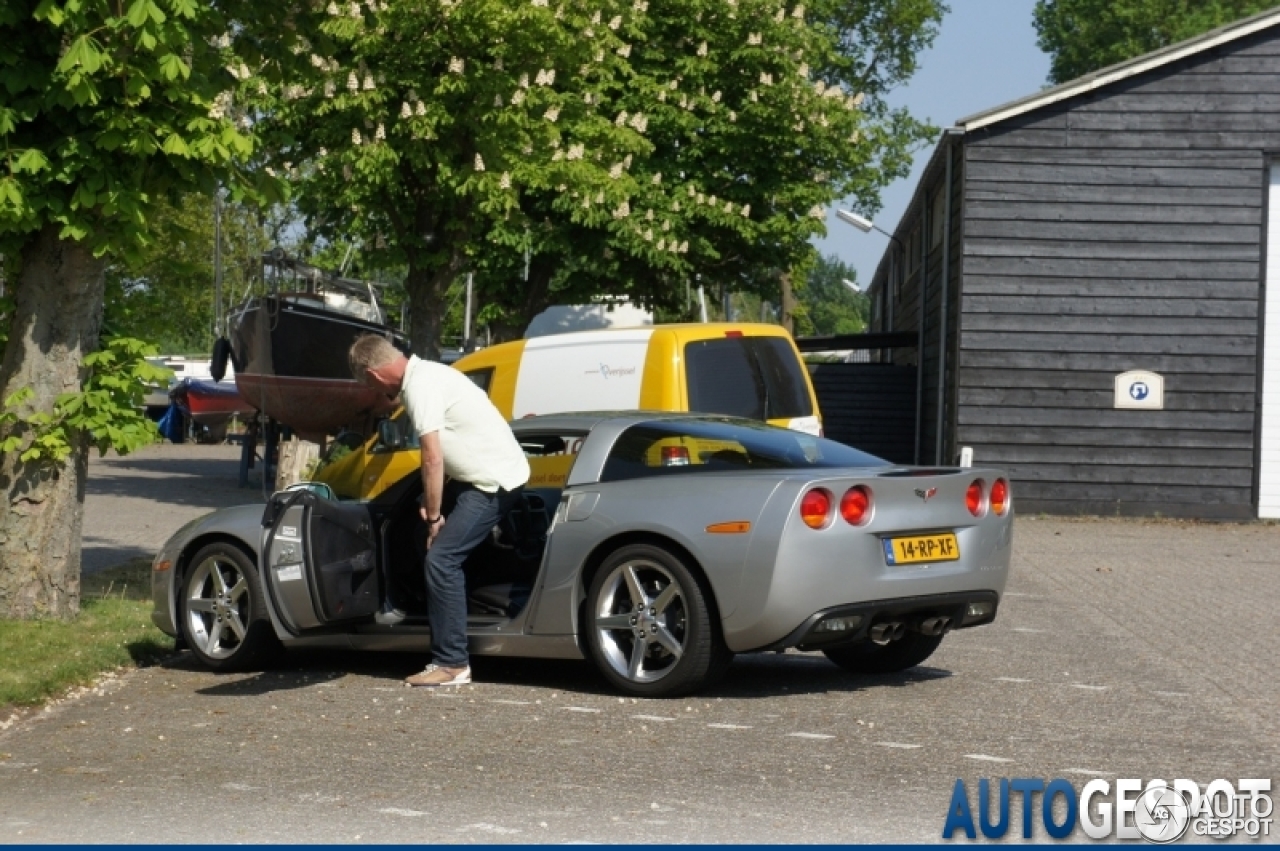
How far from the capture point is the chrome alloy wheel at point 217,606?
1015 centimetres

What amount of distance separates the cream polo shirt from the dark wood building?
17203mm

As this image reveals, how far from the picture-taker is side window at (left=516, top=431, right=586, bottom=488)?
33.7 feet

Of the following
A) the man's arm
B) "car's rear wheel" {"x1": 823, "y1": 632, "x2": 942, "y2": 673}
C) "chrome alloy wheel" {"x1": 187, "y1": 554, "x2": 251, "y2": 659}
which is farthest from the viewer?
"chrome alloy wheel" {"x1": 187, "y1": 554, "x2": 251, "y2": 659}

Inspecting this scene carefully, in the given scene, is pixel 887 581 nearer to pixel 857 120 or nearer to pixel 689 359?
pixel 689 359

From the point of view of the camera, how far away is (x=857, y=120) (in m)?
33.1

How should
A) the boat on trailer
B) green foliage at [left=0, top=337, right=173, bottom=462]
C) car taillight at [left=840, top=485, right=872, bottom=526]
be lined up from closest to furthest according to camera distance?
car taillight at [left=840, top=485, right=872, bottom=526], green foliage at [left=0, top=337, right=173, bottom=462], the boat on trailer

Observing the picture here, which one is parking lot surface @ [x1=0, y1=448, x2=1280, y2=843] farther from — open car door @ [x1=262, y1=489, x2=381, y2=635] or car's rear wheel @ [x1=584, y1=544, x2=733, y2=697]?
open car door @ [x1=262, y1=489, x2=381, y2=635]

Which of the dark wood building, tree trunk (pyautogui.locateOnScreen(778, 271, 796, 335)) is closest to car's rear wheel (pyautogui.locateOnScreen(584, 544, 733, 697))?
the dark wood building

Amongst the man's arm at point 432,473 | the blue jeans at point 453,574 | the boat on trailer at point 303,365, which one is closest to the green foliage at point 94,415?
the man's arm at point 432,473

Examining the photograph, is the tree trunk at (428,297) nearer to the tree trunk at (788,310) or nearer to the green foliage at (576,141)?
the green foliage at (576,141)

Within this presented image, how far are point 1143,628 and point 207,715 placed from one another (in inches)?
255

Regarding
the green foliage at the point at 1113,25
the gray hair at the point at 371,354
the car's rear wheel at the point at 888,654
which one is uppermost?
the green foliage at the point at 1113,25

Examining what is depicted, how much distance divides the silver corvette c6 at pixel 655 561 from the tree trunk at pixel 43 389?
1288 millimetres

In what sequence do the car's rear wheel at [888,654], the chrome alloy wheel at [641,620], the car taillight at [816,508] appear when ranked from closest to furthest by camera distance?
the car taillight at [816,508] → the chrome alloy wheel at [641,620] → the car's rear wheel at [888,654]
